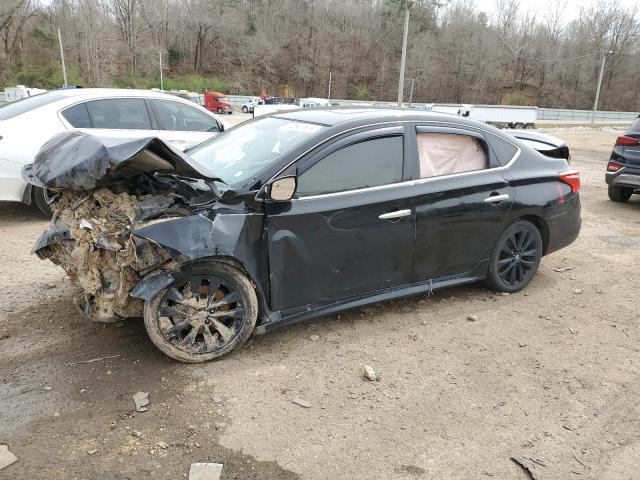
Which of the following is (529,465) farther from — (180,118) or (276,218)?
(180,118)

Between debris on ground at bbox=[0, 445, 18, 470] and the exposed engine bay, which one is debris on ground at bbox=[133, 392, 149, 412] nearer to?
the exposed engine bay

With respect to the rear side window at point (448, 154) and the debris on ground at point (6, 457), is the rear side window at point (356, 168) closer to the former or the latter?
the rear side window at point (448, 154)

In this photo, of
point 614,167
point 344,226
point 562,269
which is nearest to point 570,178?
point 562,269

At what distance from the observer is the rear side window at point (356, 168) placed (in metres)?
3.80

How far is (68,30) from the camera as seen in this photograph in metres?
62.3

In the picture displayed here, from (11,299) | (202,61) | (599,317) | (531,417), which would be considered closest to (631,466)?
(531,417)

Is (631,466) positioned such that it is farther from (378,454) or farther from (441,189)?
(441,189)

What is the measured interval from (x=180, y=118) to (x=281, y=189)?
175 inches

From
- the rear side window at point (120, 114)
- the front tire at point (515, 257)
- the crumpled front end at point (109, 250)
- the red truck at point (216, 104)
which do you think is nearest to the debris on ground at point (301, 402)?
the crumpled front end at point (109, 250)

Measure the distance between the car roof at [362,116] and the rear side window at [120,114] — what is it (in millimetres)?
3041

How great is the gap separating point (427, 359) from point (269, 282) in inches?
50.4

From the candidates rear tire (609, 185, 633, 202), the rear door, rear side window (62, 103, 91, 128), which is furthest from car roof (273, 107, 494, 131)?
rear tire (609, 185, 633, 202)

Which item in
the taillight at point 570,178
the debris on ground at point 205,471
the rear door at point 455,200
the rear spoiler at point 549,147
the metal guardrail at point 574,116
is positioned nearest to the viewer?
the debris on ground at point 205,471

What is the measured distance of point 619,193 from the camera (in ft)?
31.7
